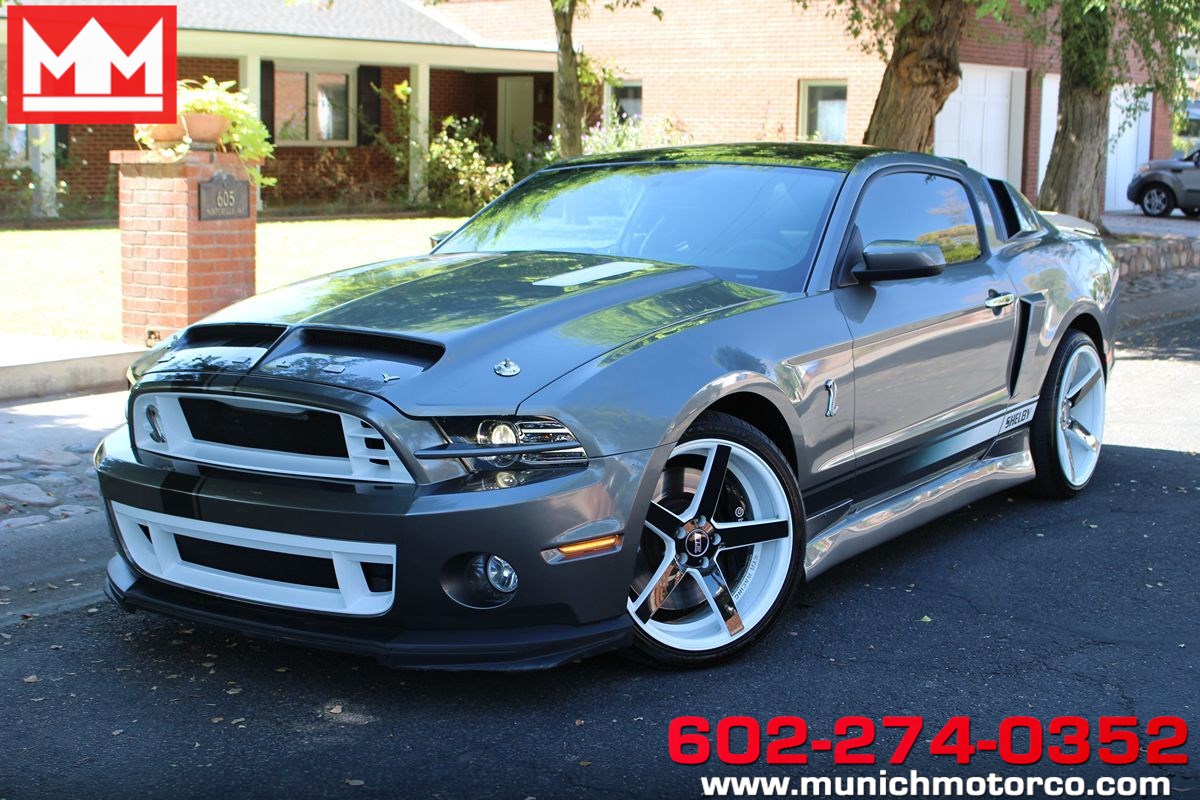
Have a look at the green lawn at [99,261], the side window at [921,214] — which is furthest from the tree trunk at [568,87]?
the side window at [921,214]

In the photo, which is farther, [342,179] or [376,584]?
[342,179]

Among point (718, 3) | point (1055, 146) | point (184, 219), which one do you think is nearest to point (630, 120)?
point (718, 3)

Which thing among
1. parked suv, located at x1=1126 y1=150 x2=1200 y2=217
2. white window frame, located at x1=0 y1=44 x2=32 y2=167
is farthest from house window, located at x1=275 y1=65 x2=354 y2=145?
parked suv, located at x1=1126 y1=150 x2=1200 y2=217

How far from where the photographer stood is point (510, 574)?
384cm

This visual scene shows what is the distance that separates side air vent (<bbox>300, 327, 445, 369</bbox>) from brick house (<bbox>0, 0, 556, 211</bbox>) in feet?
60.3

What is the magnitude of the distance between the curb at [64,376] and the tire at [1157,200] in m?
23.5

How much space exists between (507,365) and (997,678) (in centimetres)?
173

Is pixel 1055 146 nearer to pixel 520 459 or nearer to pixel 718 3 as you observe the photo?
pixel 718 3

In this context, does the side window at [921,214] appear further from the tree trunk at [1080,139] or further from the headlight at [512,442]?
the tree trunk at [1080,139]

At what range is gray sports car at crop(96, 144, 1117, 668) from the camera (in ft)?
12.5

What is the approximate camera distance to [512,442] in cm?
384

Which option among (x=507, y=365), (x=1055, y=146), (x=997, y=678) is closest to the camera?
(x=507, y=365)

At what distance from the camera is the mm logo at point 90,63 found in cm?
1257

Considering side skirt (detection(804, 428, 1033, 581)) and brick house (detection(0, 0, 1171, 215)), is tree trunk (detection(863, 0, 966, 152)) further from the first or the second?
brick house (detection(0, 0, 1171, 215))
